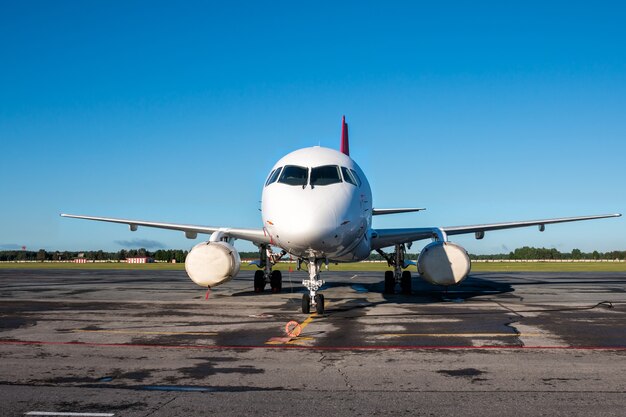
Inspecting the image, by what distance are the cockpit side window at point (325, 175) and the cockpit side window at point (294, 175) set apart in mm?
204

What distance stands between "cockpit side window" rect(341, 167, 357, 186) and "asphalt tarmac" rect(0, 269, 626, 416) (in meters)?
3.44

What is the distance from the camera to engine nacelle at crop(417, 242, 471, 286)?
53.2ft

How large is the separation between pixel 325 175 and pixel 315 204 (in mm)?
1452

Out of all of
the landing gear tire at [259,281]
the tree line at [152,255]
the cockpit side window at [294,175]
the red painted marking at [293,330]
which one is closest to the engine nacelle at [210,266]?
the cockpit side window at [294,175]

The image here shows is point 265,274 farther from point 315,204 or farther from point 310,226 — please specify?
point 310,226

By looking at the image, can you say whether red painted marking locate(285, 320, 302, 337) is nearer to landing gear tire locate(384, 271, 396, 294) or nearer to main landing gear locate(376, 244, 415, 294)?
main landing gear locate(376, 244, 415, 294)

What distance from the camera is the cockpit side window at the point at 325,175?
13.0 metres

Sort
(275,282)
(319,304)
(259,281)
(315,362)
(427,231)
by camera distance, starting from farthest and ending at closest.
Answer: (275,282)
(259,281)
(427,231)
(319,304)
(315,362)

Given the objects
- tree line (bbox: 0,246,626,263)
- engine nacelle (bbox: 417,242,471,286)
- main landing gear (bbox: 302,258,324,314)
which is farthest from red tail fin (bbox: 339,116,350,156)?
tree line (bbox: 0,246,626,263)

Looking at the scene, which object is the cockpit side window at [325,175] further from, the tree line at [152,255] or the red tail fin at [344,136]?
the tree line at [152,255]

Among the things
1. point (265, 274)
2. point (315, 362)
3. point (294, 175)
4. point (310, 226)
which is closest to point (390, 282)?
point (265, 274)

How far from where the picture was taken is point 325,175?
13.2 meters

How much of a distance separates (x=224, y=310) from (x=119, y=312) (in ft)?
9.28

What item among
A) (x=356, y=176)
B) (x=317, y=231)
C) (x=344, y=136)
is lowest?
(x=317, y=231)
